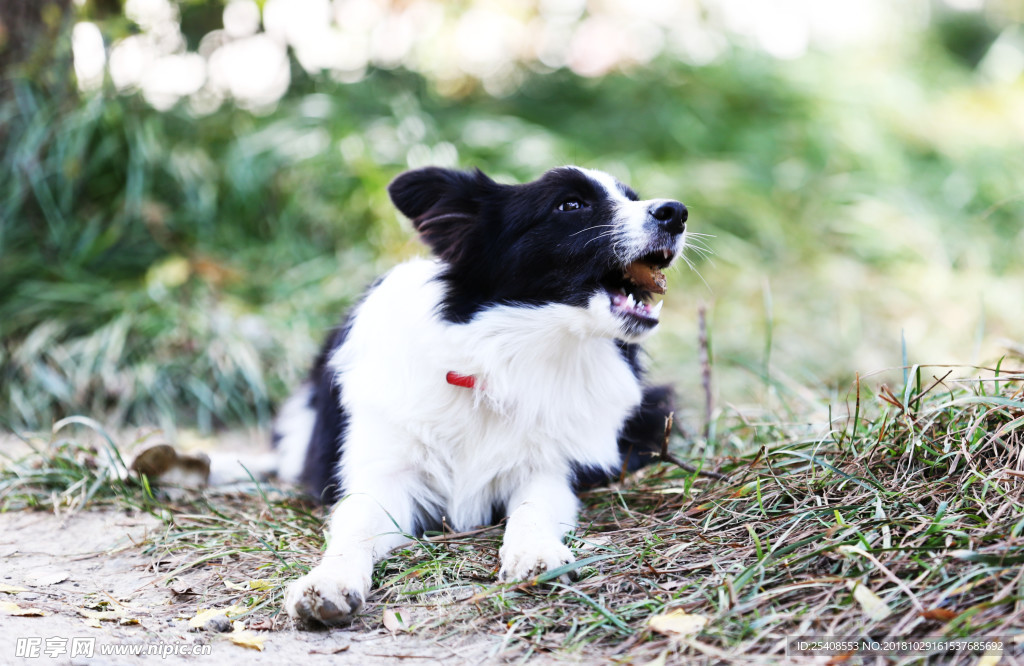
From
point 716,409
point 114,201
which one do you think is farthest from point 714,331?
point 114,201

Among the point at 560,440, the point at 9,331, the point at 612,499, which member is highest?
the point at 560,440

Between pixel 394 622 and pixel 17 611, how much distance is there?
2.88 feet

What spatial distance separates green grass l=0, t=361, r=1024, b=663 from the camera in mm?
1709

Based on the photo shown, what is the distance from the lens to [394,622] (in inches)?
75.9

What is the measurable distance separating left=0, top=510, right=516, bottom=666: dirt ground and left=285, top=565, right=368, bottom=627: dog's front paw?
0.03 m

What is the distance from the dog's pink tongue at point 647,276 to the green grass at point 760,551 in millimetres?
591

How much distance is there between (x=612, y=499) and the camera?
2.68m

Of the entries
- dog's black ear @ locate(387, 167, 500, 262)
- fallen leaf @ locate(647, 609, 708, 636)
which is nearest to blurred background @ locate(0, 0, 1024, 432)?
dog's black ear @ locate(387, 167, 500, 262)

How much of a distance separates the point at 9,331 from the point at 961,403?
4465mm

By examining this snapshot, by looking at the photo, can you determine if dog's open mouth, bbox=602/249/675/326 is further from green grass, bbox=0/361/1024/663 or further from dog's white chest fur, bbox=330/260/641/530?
green grass, bbox=0/361/1024/663

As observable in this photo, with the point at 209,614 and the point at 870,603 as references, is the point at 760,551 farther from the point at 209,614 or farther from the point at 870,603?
the point at 209,614

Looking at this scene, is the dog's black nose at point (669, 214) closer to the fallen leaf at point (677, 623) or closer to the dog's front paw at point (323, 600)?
the fallen leaf at point (677, 623)

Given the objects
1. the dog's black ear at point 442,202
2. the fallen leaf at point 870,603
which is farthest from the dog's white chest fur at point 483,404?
the fallen leaf at point 870,603

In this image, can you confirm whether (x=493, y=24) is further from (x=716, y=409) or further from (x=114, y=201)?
(x=716, y=409)
